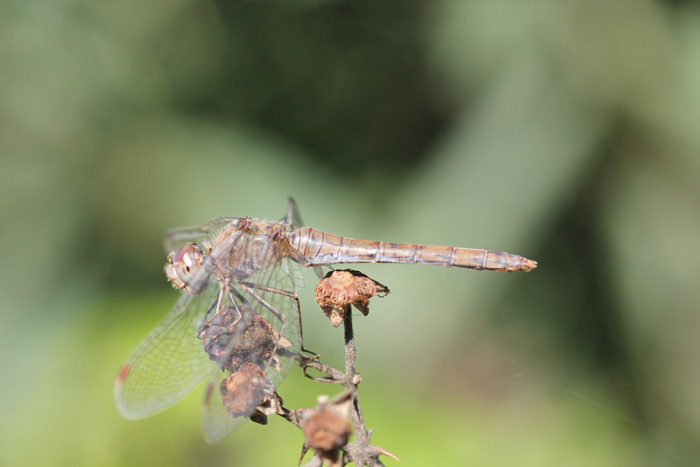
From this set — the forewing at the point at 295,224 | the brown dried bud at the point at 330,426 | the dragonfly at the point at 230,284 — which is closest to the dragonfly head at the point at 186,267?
the dragonfly at the point at 230,284

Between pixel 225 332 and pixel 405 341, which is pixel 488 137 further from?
pixel 225 332

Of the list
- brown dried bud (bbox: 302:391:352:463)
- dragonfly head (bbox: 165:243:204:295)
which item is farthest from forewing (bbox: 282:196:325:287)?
brown dried bud (bbox: 302:391:352:463)

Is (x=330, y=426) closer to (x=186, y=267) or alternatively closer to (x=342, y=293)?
(x=342, y=293)

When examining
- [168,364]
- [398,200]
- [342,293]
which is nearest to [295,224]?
[168,364]

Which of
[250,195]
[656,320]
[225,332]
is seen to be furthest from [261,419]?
[656,320]

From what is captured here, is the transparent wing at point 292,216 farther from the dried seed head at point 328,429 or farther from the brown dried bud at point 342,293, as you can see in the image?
the dried seed head at point 328,429

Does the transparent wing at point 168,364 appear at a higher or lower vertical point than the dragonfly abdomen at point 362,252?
lower

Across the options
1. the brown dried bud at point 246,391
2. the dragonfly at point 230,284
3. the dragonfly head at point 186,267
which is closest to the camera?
the brown dried bud at point 246,391
